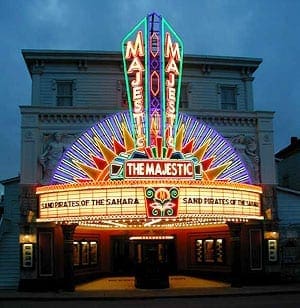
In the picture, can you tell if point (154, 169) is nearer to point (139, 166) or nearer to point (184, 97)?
point (139, 166)

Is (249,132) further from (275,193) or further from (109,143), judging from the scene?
(109,143)

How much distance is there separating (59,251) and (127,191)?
5.41m

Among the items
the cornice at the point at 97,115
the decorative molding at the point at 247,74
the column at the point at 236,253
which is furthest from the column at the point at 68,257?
the decorative molding at the point at 247,74

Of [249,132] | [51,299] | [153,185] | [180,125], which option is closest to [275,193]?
[249,132]

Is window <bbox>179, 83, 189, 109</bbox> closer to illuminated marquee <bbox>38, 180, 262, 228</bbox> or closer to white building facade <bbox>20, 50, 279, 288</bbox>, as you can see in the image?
white building facade <bbox>20, 50, 279, 288</bbox>

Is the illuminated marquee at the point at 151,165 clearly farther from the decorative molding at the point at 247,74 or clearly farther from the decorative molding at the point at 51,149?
the decorative molding at the point at 247,74

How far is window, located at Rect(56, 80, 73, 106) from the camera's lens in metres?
32.7

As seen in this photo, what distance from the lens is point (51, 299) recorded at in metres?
24.3

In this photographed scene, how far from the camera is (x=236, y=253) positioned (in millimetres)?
27703

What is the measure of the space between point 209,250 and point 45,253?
386 inches

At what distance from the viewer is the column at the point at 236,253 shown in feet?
90.6

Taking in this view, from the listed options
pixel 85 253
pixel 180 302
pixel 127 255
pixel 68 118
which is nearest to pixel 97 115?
pixel 68 118

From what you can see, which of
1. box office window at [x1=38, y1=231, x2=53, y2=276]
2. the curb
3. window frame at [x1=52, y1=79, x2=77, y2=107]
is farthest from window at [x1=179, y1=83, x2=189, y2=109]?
the curb

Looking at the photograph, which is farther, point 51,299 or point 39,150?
point 39,150
